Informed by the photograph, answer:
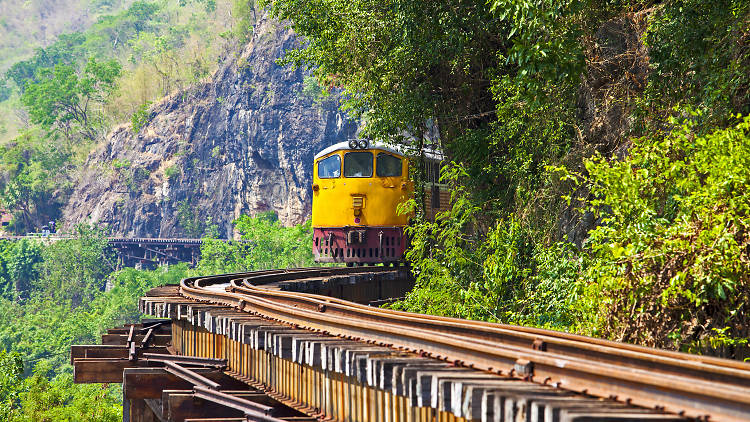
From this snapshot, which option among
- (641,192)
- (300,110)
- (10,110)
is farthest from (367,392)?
(10,110)

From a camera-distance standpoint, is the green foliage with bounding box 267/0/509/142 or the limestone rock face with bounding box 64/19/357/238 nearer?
the green foliage with bounding box 267/0/509/142

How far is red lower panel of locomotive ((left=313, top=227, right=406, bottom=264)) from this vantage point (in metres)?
19.5

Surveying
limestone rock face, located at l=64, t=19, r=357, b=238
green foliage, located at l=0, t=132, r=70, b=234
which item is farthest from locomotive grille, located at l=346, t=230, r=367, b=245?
green foliage, located at l=0, t=132, r=70, b=234

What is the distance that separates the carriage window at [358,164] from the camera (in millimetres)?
19859

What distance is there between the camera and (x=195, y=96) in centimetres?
9644

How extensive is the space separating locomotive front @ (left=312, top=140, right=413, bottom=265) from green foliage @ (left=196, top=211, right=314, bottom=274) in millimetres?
38519

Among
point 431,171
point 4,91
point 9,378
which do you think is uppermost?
point 4,91

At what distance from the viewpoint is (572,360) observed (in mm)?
4602

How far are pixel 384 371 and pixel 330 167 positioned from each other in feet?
49.4

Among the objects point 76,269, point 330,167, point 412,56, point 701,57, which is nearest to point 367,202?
point 330,167

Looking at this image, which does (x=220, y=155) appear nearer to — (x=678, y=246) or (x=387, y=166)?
(x=387, y=166)

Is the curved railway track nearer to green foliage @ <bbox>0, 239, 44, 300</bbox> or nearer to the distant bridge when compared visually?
the distant bridge

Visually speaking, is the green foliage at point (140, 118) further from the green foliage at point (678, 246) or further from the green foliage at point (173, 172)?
the green foliage at point (678, 246)

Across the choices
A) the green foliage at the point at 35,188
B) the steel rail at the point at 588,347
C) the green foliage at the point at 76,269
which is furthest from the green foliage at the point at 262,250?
the steel rail at the point at 588,347
